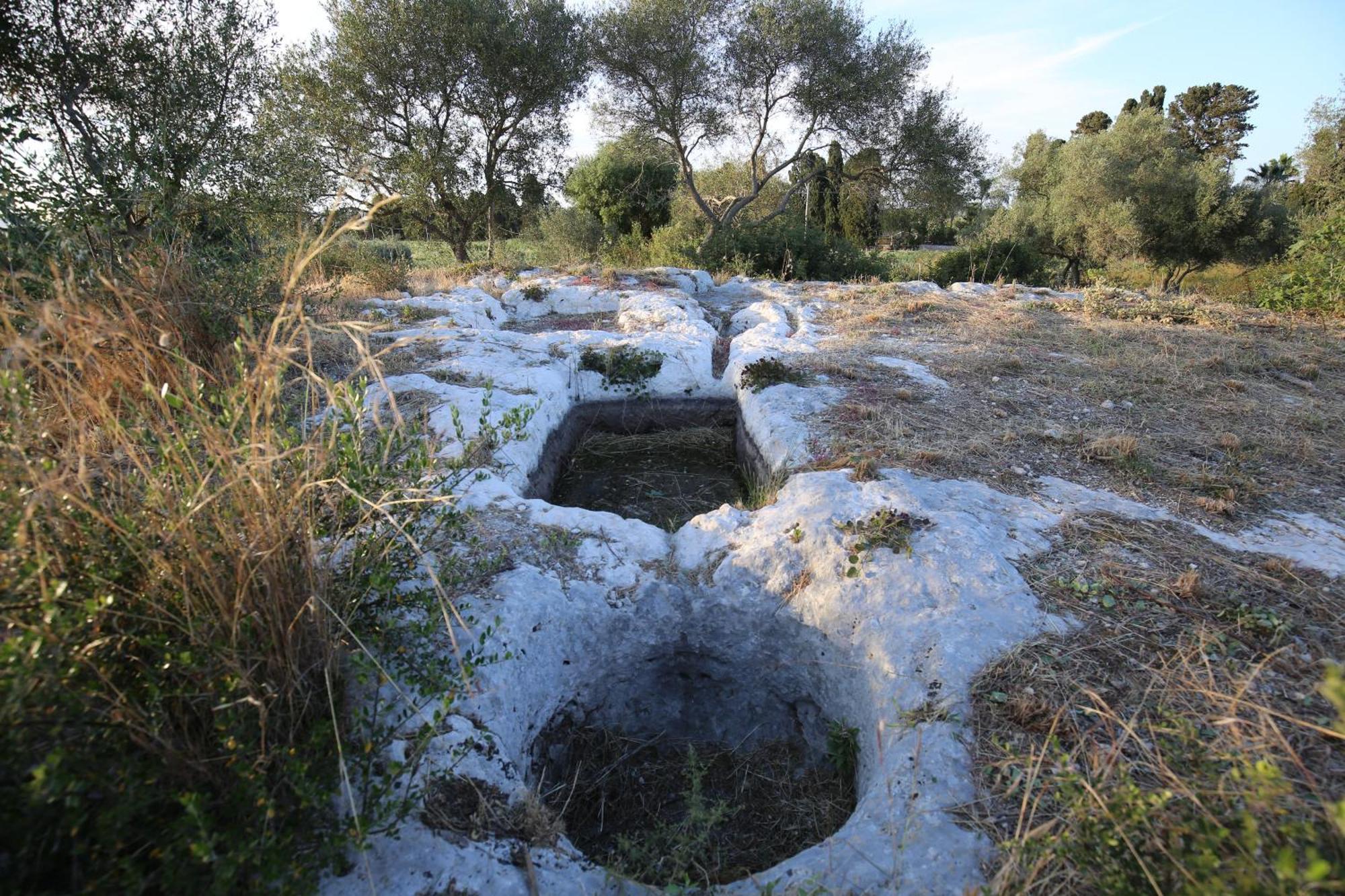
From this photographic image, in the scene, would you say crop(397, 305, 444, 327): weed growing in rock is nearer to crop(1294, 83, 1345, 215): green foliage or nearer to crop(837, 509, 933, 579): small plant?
crop(837, 509, 933, 579): small plant

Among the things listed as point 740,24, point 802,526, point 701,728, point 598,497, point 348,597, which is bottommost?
point 701,728

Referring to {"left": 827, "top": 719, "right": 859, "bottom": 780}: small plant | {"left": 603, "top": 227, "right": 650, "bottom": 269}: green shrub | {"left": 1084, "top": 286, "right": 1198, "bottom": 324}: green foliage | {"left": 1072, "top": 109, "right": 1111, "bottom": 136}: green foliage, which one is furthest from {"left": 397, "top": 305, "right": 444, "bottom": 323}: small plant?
{"left": 1072, "top": 109, "right": 1111, "bottom": 136}: green foliage

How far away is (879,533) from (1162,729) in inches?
73.2

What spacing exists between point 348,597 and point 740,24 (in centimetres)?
2418

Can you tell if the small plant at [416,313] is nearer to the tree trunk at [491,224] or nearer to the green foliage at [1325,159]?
the tree trunk at [491,224]

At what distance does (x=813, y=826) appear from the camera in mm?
3084

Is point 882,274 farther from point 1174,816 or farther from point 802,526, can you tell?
point 1174,816

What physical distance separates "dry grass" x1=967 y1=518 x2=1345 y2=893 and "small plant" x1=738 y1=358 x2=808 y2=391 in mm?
3446

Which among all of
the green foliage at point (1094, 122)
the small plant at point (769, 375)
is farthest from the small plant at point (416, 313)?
the green foliage at point (1094, 122)

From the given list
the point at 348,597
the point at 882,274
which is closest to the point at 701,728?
the point at 348,597

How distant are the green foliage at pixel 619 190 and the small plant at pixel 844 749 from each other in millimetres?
26681

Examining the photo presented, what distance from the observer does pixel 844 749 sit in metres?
3.29

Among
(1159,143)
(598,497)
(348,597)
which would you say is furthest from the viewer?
(1159,143)

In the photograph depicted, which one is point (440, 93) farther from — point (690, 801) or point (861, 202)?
point (690, 801)
